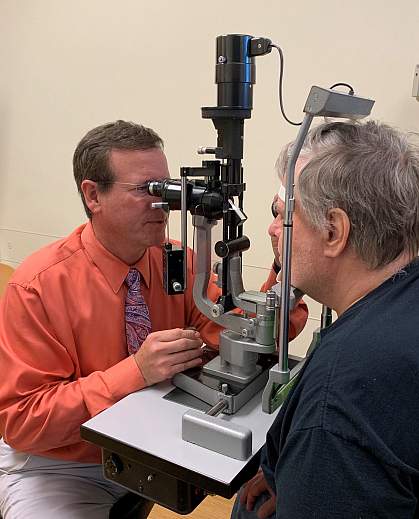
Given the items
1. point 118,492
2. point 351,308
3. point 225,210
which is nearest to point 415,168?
point 351,308

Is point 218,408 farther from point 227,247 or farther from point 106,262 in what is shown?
point 106,262

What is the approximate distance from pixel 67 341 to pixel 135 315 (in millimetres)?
198

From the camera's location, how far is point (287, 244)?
2.97 ft

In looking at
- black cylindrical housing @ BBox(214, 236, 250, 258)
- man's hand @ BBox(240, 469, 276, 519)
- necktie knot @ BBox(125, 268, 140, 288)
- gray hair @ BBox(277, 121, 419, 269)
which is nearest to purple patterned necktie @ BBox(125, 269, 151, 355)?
necktie knot @ BBox(125, 268, 140, 288)

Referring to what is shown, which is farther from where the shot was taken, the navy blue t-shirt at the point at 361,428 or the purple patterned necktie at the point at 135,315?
the purple patterned necktie at the point at 135,315

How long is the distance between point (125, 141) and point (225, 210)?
44 cm

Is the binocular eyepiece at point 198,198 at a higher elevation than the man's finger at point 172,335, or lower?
higher

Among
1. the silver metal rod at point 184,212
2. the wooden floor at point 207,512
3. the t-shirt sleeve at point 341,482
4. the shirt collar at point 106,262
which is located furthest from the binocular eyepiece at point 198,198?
the wooden floor at point 207,512

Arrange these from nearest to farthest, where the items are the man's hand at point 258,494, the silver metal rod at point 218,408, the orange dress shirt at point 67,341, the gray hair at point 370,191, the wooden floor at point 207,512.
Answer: the gray hair at point 370,191, the man's hand at point 258,494, the silver metal rod at point 218,408, the orange dress shirt at point 67,341, the wooden floor at point 207,512

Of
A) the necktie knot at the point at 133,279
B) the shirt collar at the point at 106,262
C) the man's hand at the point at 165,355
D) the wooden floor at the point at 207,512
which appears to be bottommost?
the wooden floor at the point at 207,512

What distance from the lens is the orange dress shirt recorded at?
121 cm

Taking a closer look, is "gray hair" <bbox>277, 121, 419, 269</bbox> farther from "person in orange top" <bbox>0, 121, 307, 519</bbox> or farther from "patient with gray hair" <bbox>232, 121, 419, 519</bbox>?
"person in orange top" <bbox>0, 121, 307, 519</bbox>

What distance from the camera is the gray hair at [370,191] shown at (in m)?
Answer: 0.84

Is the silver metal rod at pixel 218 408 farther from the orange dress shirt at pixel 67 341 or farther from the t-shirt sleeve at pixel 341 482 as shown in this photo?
the t-shirt sleeve at pixel 341 482
